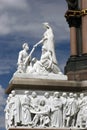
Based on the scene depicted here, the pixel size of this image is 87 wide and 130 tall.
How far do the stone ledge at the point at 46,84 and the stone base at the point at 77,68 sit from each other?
0.54 m

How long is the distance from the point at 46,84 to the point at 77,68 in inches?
77.2

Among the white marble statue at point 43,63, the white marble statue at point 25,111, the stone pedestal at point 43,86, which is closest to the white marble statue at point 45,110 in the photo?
the white marble statue at point 25,111

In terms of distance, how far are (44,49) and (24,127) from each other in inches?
141

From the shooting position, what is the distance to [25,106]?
20.6 metres

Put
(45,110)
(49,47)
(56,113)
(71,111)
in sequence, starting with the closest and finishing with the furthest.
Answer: (45,110) → (56,113) → (71,111) → (49,47)

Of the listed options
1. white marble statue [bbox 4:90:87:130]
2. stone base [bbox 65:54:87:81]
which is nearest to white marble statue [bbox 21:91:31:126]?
white marble statue [bbox 4:90:87:130]

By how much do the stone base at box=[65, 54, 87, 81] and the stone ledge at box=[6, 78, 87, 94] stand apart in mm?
535

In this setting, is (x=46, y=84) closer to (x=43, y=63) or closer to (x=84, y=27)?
(x=43, y=63)

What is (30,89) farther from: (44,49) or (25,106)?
(44,49)

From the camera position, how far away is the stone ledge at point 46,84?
2080 cm

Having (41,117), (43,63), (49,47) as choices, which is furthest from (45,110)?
(49,47)

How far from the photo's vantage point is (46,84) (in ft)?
69.3

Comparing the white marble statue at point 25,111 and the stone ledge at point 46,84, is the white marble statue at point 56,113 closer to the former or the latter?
the stone ledge at point 46,84

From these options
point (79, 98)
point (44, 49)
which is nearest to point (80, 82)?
point (79, 98)
